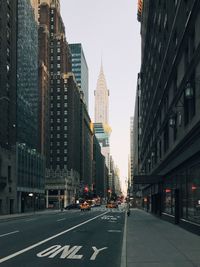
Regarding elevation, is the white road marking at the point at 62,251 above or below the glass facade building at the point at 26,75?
below

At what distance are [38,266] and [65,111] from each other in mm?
163180

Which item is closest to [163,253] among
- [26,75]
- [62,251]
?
[62,251]

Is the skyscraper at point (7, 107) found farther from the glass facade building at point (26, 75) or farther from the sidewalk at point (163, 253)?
the sidewalk at point (163, 253)

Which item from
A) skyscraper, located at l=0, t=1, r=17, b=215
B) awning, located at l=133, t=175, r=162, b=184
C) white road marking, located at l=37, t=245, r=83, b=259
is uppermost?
skyscraper, located at l=0, t=1, r=17, b=215

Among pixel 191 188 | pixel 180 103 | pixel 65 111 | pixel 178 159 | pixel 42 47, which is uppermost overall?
pixel 42 47

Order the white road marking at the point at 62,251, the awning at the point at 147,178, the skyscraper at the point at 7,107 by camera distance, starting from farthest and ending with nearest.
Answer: the skyscraper at the point at 7,107
the awning at the point at 147,178
the white road marking at the point at 62,251

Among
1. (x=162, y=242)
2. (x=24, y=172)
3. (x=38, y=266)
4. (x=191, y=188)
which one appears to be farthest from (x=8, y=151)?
(x=38, y=266)

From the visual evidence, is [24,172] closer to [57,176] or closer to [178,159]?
[178,159]

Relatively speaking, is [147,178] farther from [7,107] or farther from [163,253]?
[7,107]

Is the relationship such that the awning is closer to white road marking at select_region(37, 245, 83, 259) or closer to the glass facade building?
white road marking at select_region(37, 245, 83, 259)

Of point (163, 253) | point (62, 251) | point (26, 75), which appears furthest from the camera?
point (26, 75)

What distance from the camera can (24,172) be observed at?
92.5 m

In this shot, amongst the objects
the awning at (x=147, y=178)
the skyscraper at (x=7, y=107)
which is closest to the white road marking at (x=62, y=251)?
the awning at (x=147, y=178)

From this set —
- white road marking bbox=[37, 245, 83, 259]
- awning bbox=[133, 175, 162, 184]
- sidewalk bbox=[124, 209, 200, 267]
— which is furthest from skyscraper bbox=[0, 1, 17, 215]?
sidewalk bbox=[124, 209, 200, 267]
